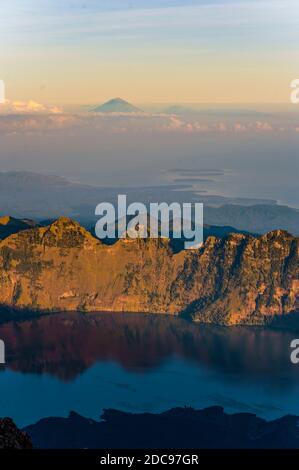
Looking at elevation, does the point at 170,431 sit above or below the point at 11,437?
below

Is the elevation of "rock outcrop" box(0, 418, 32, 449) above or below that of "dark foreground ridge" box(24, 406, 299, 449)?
above

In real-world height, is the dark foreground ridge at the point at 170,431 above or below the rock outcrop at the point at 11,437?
below

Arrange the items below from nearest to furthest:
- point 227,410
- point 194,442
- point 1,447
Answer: point 1,447 < point 194,442 < point 227,410

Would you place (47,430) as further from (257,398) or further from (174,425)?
(257,398)

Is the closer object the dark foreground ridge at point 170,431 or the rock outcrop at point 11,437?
the rock outcrop at point 11,437

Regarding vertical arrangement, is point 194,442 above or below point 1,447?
below

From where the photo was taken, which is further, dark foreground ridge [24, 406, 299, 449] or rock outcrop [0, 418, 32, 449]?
dark foreground ridge [24, 406, 299, 449]

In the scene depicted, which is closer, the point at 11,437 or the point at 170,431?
the point at 11,437
